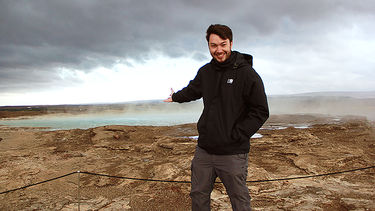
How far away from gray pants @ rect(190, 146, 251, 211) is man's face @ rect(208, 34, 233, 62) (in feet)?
2.88

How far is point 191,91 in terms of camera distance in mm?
2543

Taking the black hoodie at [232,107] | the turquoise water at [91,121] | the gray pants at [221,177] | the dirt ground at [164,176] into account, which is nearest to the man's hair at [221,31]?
the black hoodie at [232,107]

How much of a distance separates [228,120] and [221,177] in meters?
0.53

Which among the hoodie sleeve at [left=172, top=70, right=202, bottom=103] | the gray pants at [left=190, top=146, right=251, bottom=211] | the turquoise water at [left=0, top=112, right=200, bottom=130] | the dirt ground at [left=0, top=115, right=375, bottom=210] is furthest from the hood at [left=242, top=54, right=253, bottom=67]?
the turquoise water at [left=0, top=112, right=200, bottom=130]

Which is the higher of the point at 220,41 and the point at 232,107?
the point at 220,41

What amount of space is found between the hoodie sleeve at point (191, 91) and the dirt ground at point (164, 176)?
2280 mm

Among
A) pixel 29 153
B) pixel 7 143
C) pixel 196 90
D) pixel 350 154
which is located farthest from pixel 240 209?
pixel 7 143

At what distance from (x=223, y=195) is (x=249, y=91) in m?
3.21

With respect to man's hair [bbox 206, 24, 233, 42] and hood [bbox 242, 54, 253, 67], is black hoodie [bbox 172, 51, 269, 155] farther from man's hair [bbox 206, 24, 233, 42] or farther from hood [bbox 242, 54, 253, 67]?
man's hair [bbox 206, 24, 233, 42]

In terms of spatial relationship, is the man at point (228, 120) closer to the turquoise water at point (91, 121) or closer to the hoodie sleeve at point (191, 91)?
the hoodie sleeve at point (191, 91)

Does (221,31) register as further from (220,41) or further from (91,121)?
(91,121)

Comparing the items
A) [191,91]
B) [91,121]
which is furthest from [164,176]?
[91,121]

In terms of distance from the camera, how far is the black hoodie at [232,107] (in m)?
2.04

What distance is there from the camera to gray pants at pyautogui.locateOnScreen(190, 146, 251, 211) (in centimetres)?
208
